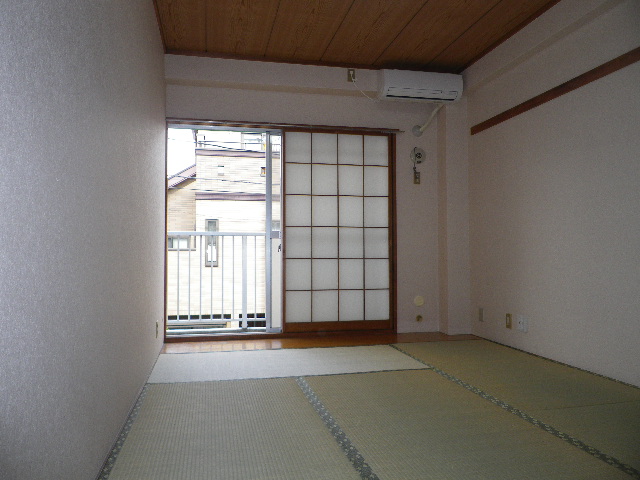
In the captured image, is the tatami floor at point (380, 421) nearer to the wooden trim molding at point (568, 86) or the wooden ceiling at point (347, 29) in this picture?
the wooden trim molding at point (568, 86)

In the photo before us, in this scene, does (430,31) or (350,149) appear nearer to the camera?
(430,31)

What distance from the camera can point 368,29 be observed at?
11.7ft

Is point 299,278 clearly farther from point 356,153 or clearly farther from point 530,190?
point 530,190

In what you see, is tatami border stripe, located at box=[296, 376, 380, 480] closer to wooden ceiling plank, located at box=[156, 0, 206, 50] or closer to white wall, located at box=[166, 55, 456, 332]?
white wall, located at box=[166, 55, 456, 332]

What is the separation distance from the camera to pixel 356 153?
15.0ft

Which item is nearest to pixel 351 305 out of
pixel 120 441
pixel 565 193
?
pixel 565 193

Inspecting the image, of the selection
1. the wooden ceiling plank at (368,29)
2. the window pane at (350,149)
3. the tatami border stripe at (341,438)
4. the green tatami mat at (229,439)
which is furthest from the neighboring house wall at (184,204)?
the tatami border stripe at (341,438)

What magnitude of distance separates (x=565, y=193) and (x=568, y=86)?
75cm

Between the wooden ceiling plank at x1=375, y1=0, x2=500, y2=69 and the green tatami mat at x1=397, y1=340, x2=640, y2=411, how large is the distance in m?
2.55

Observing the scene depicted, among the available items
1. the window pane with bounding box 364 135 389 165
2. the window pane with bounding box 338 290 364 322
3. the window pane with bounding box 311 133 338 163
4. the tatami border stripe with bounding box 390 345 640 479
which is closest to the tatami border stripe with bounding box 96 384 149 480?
the tatami border stripe with bounding box 390 345 640 479

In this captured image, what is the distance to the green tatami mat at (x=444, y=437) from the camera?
1663 millimetres

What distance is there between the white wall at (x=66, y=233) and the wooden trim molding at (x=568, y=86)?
9.24 ft

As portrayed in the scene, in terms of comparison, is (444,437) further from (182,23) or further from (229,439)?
(182,23)

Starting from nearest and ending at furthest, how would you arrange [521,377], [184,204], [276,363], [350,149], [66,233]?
[66,233]
[521,377]
[276,363]
[350,149]
[184,204]
